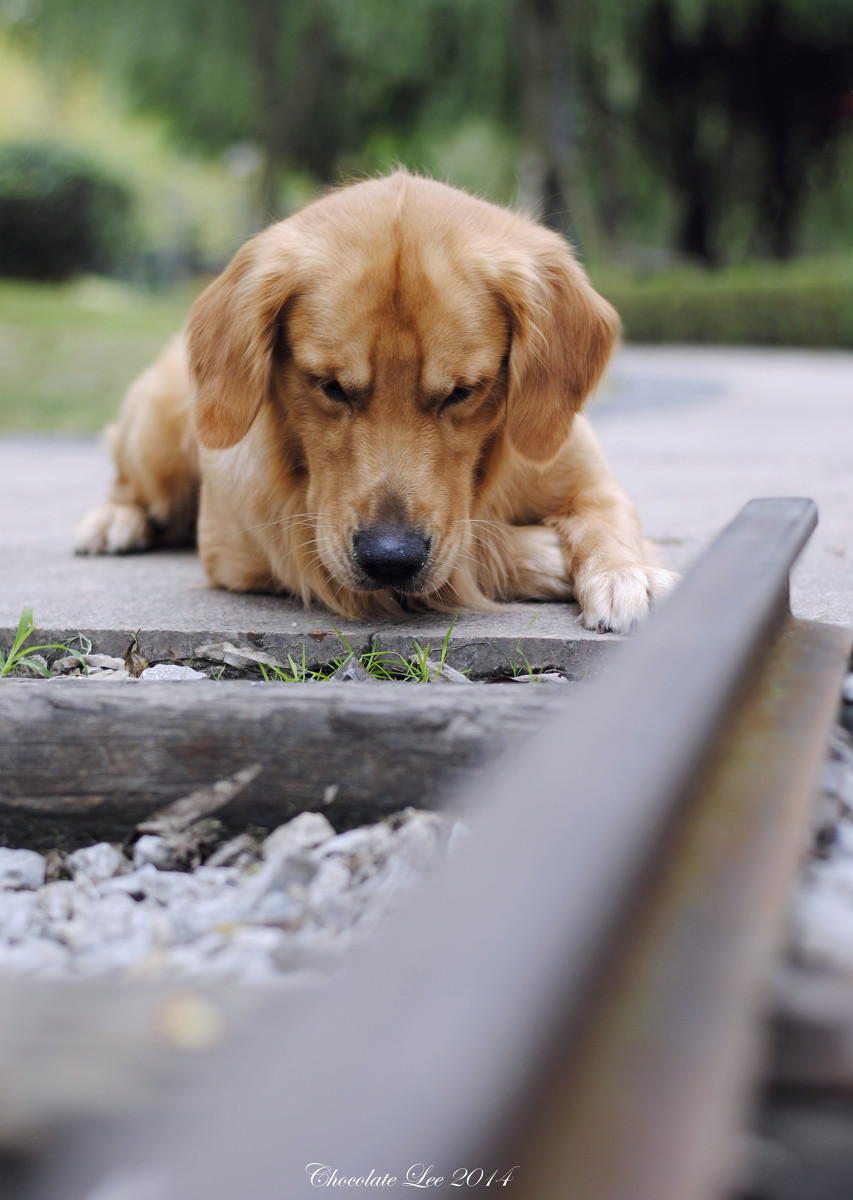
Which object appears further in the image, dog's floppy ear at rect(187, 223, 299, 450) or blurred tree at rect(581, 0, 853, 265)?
blurred tree at rect(581, 0, 853, 265)

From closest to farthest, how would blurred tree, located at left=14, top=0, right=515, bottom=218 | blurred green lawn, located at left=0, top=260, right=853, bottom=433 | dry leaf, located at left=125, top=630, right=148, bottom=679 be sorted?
dry leaf, located at left=125, top=630, right=148, bottom=679
blurred green lawn, located at left=0, top=260, right=853, bottom=433
blurred tree, located at left=14, top=0, right=515, bottom=218

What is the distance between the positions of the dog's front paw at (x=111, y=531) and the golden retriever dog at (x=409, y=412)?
0.74 metres

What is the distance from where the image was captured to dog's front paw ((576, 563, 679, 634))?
7.88 feet

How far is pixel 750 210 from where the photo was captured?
2650cm

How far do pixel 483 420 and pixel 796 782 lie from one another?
5.30 feet

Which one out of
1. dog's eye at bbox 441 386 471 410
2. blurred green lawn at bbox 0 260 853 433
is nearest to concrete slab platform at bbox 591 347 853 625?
dog's eye at bbox 441 386 471 410

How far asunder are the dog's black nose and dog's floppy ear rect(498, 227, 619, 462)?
445 mm

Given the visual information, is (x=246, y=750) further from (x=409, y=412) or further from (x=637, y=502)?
(x=637, y=502)

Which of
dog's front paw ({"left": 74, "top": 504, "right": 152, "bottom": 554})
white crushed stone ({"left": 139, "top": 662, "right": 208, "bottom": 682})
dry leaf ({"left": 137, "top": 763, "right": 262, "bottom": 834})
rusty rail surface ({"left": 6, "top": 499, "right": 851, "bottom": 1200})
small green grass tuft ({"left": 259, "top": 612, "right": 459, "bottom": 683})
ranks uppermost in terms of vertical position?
rusty rail surface ({"left": 6, "top": 499, "right": 851, "bottom": 1200})

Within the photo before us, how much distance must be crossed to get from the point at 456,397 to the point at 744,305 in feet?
53.2

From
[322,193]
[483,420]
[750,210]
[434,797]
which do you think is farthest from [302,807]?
[750,210]

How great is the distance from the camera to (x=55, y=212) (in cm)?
1481

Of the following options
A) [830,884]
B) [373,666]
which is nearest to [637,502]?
[373,666]

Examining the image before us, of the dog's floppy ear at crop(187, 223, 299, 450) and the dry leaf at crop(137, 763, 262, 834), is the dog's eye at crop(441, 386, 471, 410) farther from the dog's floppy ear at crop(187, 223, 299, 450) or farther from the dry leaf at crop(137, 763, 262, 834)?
the dry leaf at crop(137, 763, 262, 834)
